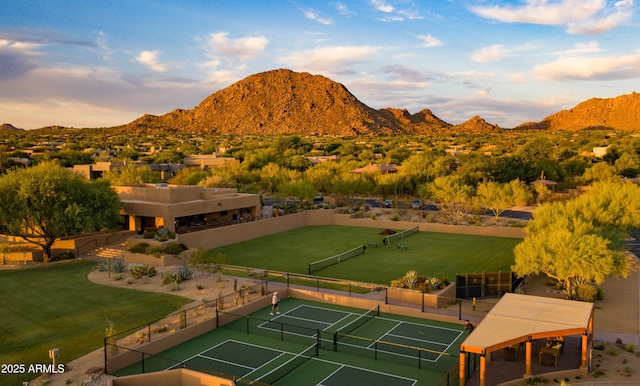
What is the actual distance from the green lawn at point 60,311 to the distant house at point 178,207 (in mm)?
10665

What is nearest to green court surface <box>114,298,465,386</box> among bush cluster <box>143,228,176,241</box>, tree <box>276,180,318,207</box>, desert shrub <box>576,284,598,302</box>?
desert shrub <box>576,284,598,302</box>

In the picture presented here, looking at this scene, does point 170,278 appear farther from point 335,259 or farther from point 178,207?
point 178,207

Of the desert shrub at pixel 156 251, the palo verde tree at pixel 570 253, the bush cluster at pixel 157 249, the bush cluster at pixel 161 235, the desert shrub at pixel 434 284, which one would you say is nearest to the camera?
the palo verde tree at pixel 570 253

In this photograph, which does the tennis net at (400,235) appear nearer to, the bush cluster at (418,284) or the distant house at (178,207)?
the distant house at (178,207)

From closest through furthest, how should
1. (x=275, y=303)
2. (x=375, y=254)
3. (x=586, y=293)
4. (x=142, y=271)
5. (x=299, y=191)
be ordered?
(x=275, y=303), (x=586, y=293), (x=142, y=271), (x=375, y=254), (x=299, y=191)

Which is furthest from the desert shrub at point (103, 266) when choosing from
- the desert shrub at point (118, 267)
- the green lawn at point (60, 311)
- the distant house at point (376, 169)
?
the distant house at point (376, 169)

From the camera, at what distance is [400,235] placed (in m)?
52.0

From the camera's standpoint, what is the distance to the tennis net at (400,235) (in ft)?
162

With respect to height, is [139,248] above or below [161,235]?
below

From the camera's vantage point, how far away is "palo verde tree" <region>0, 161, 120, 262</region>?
3925cm

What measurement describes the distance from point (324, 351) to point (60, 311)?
14.9m

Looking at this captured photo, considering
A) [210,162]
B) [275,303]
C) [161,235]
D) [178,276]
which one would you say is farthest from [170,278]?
[210,162]

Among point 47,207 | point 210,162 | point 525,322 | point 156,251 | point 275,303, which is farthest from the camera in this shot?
point 210,162

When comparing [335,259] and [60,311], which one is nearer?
[60,311]
